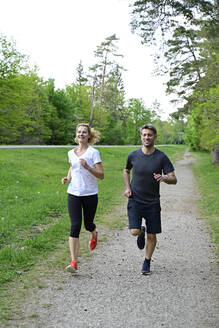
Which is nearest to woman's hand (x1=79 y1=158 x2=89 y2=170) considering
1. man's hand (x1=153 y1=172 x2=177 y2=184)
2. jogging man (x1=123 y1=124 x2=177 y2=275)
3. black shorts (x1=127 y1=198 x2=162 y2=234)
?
jogging man (x1=123 y1=124 x2=177 y2=275)

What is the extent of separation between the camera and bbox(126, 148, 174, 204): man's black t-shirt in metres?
4.94

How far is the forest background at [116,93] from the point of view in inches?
415

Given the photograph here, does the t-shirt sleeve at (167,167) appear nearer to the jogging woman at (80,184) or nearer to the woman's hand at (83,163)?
the jogging woman at (80,184)

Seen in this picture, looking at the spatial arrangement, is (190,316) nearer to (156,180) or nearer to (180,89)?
(156,180)

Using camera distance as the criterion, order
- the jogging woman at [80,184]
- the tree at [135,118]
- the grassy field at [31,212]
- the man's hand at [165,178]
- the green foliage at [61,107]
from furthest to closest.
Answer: the tree at [135,118] → the green foliage at [61,107] → the grassy field at [31,212] → the jogging woman at [80,184] → the man's hand at [165,178]

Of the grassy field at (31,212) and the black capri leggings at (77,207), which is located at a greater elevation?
the black capri leggings at (77,207)

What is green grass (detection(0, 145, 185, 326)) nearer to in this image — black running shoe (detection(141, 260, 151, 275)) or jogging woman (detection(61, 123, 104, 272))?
jogging woman (detection(61, 123, 104, 272))

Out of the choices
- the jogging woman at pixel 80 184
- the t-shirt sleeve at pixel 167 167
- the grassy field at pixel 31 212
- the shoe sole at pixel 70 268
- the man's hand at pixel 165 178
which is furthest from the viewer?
the grassy field at pixel 31 212

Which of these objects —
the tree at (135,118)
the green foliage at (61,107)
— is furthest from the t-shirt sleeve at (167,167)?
the tree at (135,118)

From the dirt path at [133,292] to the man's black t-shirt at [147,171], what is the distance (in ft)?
3.64

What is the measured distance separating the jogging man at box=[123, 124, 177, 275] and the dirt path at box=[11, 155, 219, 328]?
47 centimetres

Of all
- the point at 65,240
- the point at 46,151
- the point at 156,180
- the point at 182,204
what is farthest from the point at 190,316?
the point at 46,151

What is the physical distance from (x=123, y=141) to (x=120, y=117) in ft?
16.6

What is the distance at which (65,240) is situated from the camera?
6.87 m
